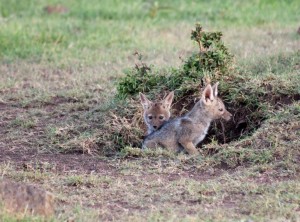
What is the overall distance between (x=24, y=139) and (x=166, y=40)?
5714 mm

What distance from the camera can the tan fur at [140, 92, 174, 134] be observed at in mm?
9562

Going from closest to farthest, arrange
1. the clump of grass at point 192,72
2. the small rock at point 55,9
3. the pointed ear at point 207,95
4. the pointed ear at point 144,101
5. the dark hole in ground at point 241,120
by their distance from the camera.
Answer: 1. the pointed ear at point 207,95
2. the dark hole in ground at point 241,120
3. the pointed ear at point 144,101
4. the clump of grass at point 192,72
5. the small rock at point 55,9

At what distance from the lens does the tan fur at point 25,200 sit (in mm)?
6535

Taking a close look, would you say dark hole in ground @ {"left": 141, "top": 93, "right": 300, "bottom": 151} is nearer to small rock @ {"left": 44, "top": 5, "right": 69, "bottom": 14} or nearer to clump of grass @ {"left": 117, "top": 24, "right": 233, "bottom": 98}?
clump of grass @ {"left": 117, "top": 24, "right": 233, "bottom": 98}

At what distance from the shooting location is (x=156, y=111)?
9539 mm

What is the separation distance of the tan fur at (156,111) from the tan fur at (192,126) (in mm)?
252

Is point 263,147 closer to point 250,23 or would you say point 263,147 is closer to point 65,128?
point 65,128

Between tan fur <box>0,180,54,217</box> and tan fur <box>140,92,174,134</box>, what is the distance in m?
3.10

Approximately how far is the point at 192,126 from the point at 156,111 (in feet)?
1.66

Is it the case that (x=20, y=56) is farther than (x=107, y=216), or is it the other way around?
(x=20, y=56)

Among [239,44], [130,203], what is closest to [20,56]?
[239,44]

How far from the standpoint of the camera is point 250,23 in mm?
16047

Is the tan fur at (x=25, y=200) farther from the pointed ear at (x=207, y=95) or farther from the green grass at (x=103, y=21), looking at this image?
the green grass at (x=103, y=21)

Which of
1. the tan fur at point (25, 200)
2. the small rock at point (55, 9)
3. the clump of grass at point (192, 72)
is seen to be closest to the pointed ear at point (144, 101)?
the clump of grass at point (192, 72)
